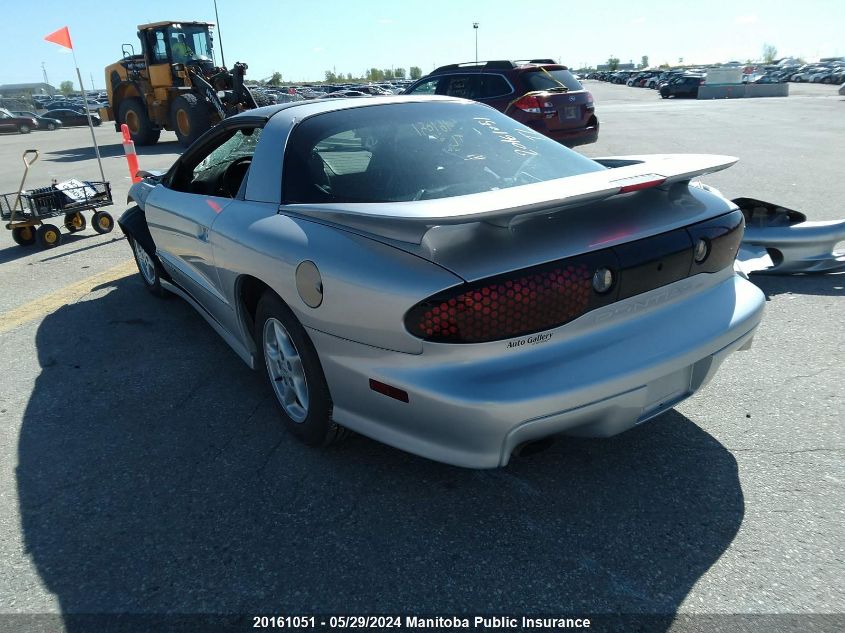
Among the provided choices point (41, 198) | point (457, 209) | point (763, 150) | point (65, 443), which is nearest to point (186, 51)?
point (41, 198)

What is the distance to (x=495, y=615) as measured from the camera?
2.01 metres

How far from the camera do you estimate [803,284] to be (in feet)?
15.7

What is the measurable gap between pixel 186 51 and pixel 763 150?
13.7m

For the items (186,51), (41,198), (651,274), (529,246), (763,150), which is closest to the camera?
(529,246)

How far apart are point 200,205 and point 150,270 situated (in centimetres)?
Answer: 181

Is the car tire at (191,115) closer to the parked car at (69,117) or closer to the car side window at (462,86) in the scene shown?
the car side window at (462,86)

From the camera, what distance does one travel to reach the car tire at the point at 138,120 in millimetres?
17453

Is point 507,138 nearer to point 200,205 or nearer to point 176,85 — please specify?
point 200,205

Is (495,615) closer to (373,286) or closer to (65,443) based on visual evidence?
(373,286)

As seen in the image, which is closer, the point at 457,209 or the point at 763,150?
the point at 457,209

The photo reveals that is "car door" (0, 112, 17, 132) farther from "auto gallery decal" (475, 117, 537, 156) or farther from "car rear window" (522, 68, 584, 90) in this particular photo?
"auto gallery decal" (475, 117, 537, 156)

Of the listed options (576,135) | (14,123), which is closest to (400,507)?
(576,135)

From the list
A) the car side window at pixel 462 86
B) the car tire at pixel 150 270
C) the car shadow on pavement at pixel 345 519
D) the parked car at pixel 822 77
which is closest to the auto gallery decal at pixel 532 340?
the car shadow on pavement at pixel 345 519

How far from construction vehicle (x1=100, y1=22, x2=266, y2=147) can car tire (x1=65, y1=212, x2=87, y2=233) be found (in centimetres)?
739
